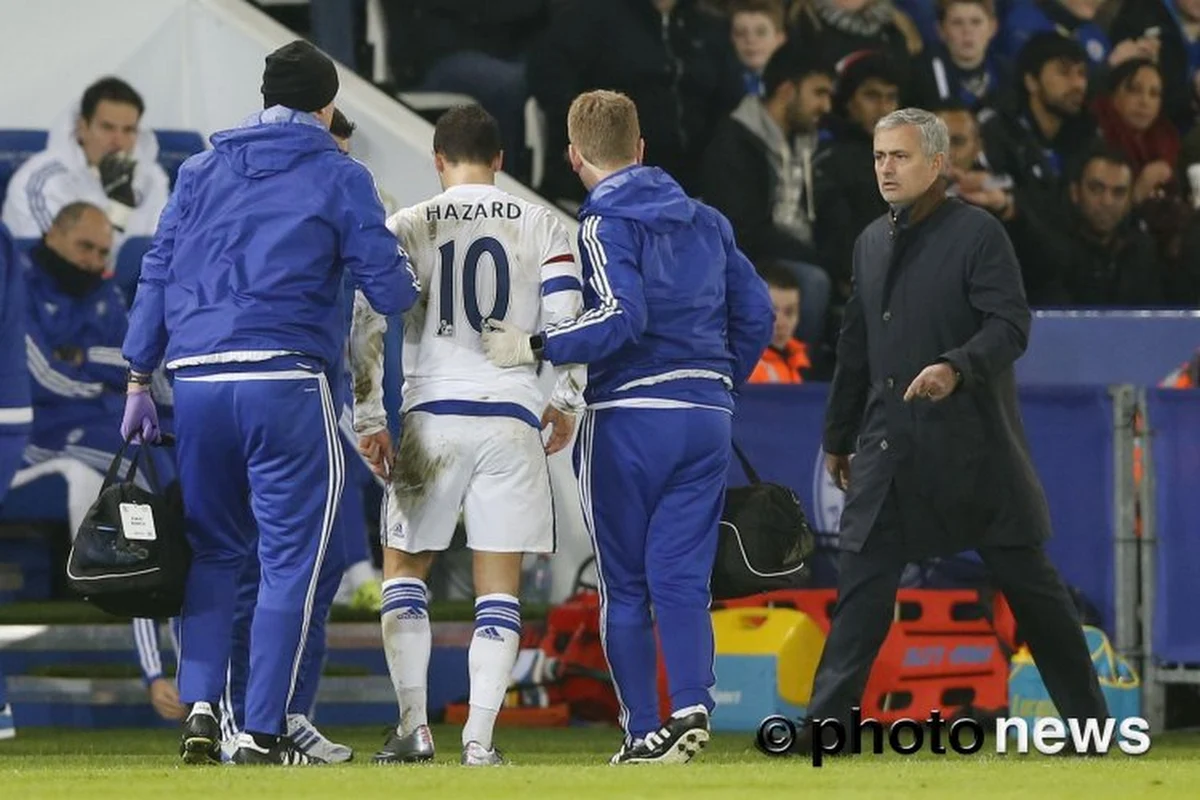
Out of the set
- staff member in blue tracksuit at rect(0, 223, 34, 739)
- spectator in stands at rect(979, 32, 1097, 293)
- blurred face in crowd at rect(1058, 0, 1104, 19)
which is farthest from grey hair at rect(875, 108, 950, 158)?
blurred face in crowd at rect(1058, 0, 1104, 19)

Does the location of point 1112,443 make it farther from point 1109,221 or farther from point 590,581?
Answer: point 1109,221

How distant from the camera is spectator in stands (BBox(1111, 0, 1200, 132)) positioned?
14.0 metres

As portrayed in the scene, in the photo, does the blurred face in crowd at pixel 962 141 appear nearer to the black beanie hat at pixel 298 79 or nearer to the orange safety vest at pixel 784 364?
the orange safety vest at pixel 784 364

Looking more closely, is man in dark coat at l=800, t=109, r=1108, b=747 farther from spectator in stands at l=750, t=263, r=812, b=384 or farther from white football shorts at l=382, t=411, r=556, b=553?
spectator in stands at l=750, t=263, r=812, b=384

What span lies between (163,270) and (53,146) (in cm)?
447

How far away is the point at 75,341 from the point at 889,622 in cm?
491

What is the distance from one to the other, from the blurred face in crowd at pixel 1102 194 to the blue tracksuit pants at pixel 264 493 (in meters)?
6.65

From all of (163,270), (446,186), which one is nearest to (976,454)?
(446,186)

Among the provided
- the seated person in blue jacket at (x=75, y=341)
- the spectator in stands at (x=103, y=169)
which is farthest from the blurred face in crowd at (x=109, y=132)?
the seated person in blue jacket at (x=75, y=341)

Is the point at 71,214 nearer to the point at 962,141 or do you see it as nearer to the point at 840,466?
the point at 962,141

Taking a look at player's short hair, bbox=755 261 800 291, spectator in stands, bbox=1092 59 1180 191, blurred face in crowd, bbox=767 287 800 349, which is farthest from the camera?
spectator in stands, bbox=1092 59 1180 191

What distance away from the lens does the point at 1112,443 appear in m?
10.2

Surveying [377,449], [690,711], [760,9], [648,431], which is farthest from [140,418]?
[760,9]

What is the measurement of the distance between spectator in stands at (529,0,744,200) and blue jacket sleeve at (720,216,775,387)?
4.61 m
